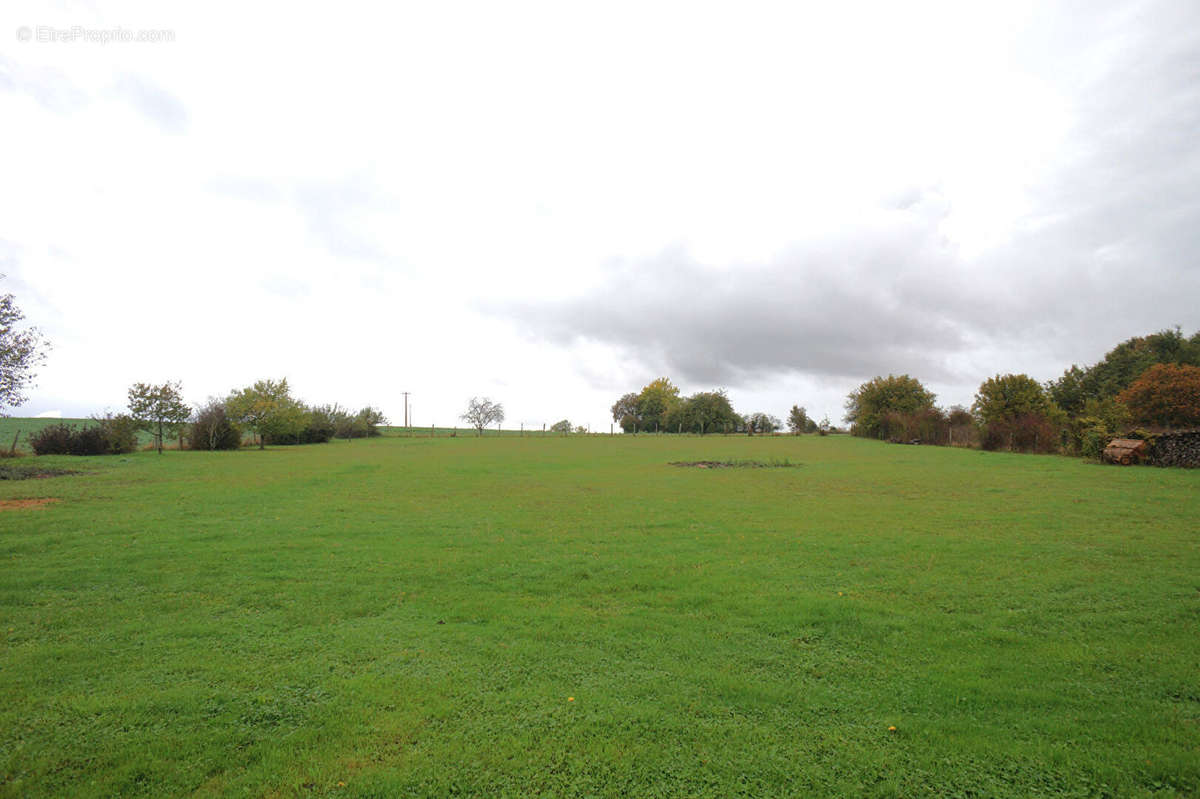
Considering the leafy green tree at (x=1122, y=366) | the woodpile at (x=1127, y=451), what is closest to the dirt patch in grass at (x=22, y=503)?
the woodpile at (x=1127, y=451)

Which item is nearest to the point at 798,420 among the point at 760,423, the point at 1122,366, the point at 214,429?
the point at 760,423

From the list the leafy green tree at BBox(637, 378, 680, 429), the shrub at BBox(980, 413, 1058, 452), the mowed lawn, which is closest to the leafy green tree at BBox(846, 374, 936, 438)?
the shrub at BBox(980, 413, 1058, 452)

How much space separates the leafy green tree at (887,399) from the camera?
70.6m

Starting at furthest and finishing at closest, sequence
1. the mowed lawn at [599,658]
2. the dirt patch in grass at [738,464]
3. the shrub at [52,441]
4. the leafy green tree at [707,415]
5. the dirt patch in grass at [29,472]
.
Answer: the leafy green tree at [707,415] < the shrub at [52,441] < the dirt patch in grass at [738,464] < the dirt patch in grass at [29,472] < the mowed lawn at [599,658]

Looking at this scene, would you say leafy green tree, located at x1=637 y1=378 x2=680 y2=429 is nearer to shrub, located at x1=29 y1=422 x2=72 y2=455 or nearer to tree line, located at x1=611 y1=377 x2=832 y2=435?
tree line, located at x1=611 y1=377 x2=832 y2=435

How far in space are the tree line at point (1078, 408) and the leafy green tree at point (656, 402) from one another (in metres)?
49.7

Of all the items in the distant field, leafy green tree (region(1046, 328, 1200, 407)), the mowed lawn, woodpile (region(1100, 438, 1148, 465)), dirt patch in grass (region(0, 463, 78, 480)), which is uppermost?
leafy green tree (region(1046, 328, 1200, 407))

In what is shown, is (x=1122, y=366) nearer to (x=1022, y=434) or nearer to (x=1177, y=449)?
(x=1022, y=434)

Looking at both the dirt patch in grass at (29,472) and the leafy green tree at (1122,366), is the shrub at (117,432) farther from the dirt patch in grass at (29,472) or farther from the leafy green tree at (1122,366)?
the leafy green tree at (1122,366)

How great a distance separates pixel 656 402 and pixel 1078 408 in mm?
75063

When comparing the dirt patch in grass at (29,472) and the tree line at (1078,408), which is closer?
the dirt patch in grass at (29,472)

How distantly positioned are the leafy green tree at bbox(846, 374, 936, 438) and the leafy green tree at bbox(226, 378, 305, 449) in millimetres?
66740

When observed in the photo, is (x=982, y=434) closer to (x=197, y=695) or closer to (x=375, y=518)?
(x=375, y=518)

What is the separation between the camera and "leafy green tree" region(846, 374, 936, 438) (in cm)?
7062
